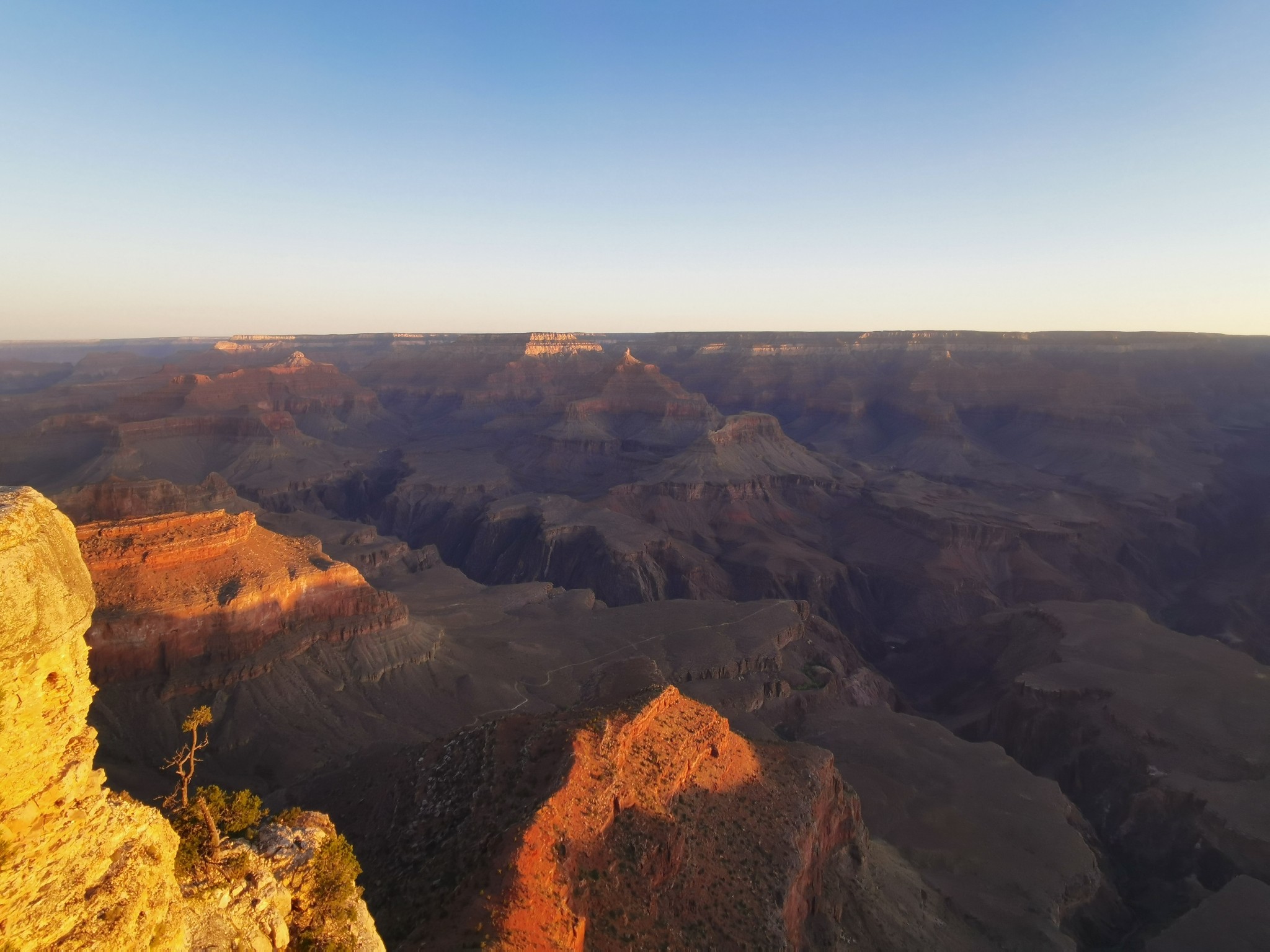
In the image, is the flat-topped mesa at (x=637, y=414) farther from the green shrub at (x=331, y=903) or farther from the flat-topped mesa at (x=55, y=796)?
the flat-topped mesa at (x=55, y=796)

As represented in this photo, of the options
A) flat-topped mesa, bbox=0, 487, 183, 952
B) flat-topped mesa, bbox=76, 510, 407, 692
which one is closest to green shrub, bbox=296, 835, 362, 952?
flat-topped mesa, bbox=0, 487, 183, 952

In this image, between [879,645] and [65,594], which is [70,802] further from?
[879,645]

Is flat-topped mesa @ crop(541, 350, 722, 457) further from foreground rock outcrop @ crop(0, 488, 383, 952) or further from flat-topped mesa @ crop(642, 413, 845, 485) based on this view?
foreground rock outcrop @ crop(0, 488, 383, 952)

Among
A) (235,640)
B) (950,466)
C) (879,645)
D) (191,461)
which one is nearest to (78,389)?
(191,461)

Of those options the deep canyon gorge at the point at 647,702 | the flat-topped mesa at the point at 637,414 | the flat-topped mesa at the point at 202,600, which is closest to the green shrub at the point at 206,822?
the deep canyon gorge at the point at 647,702

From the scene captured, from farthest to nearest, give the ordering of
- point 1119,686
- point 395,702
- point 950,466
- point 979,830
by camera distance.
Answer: point 950,466
point 1119,686
point 395,702
point 979,830
